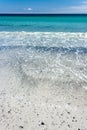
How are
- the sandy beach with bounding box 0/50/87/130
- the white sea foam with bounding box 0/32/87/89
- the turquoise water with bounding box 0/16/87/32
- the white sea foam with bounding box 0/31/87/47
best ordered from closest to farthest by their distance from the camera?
1. the sandy beach with bounding box 0/50/87/130
2. the white sea foam with bounding box 0/32/87/89
3. the white sea foam with bounding box 0/31/87/47
4. the turquoise water with bounding box 0/16/87/32

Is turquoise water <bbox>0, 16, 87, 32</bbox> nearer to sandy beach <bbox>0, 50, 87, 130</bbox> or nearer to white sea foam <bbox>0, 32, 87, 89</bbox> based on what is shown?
white sea foam <bbox>0, 32, 87, 89</bbox>

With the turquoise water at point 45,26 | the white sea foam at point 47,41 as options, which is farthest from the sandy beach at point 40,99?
the turquoise water at point 45,26

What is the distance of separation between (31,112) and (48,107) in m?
0.45

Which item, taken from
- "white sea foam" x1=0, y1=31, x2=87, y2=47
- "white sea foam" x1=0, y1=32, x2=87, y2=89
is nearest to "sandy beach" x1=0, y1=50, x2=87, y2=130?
"white sea foam" x1=0, y1=32, x2=87, y2=89

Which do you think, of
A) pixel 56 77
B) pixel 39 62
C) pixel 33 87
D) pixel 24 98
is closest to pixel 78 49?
pixel 39 62

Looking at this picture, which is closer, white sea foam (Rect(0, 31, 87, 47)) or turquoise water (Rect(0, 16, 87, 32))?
white sea foam (Rect(0, 31, 87, 47))

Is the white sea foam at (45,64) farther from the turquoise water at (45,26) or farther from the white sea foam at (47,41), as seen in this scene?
the turquoise water at (45,26)

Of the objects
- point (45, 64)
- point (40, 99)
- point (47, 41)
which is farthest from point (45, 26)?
point (40, 99)

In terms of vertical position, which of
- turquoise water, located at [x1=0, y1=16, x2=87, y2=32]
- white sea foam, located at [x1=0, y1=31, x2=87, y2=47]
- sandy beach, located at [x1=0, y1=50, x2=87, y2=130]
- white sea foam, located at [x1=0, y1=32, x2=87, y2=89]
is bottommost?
turquoise water, located at [x1=0, y1=16, x2=87, y2=32]

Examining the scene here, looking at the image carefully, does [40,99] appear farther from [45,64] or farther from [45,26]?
[45,26]

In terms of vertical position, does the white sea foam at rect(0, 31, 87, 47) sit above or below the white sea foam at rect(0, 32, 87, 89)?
below

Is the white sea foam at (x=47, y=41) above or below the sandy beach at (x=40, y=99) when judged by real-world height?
below

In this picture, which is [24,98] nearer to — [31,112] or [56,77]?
[31,112]

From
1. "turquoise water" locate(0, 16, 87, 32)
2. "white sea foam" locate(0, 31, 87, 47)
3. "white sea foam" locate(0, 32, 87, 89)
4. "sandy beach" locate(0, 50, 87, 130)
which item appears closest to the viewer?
"sandy beach" locate(0, 50, 87, 130)
